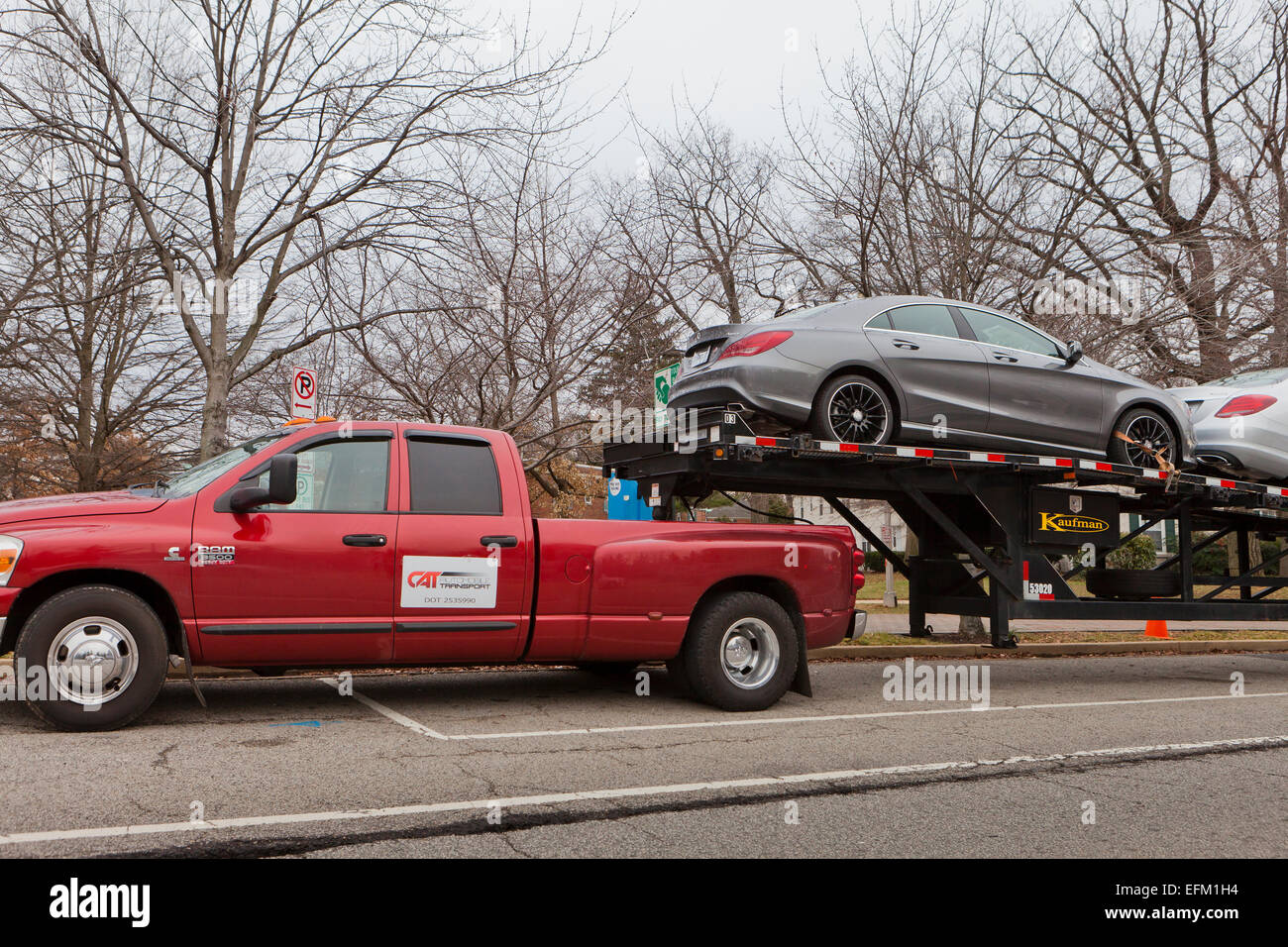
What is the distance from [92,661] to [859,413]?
17.7 ft

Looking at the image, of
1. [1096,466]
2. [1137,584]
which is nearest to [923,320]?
[1096,466]

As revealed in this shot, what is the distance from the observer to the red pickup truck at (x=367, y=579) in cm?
572

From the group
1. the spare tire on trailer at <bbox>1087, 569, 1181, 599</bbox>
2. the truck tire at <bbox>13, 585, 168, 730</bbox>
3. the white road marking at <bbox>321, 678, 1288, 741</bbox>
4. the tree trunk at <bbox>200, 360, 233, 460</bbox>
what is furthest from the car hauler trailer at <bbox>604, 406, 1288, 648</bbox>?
the tree trunk at <bbox>200, 360, 233, 460</bbox>

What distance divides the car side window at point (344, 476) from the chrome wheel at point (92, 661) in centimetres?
119

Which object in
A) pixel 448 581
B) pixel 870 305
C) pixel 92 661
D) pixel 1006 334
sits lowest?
pixel 92 661

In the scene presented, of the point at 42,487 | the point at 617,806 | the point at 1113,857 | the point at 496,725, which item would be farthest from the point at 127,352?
the point at 1113,857

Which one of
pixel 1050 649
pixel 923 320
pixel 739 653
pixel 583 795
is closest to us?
pixel 583 795

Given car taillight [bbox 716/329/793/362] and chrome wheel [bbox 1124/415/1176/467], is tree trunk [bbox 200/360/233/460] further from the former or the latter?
chrome wheel [bbox 1124/415/1176/467]

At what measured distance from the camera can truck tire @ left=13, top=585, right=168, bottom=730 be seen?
18.4 ft

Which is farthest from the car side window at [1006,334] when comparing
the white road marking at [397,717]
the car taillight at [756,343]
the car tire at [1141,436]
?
the white road marking at [397,717]

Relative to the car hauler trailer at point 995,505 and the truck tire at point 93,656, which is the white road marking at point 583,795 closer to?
the truck tire at point 93,656

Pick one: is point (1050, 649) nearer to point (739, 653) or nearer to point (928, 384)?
point (928, 384)

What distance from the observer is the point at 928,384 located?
8.30 metres

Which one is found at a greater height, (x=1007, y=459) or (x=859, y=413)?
(x=859, y=413)
